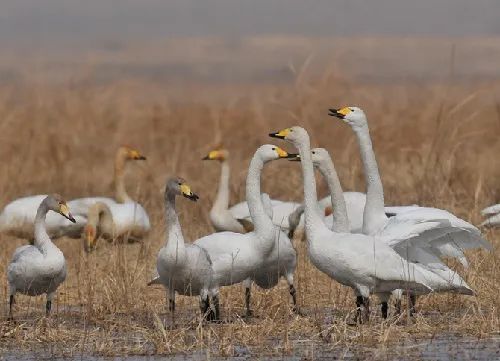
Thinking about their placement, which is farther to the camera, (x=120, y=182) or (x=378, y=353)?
(x=120, y=182)

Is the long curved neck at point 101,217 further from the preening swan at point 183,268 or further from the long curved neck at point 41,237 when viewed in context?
the preening swan at point 183,268

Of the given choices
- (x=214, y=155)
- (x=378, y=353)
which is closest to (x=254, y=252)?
(x=378, y=353)

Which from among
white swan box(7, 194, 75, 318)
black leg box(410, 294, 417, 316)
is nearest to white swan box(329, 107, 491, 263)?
black leg box(410, 294, 417, 316)

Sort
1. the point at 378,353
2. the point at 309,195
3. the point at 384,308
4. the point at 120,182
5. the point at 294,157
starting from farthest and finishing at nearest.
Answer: the point at 120,182 < the point at 294,157 < the point at 309,195 < the point at 384,308 < the point at 378,353

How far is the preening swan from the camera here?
900 cm

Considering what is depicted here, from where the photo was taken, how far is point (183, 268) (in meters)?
9.00

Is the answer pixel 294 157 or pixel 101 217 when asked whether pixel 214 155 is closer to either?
pixel 101 217

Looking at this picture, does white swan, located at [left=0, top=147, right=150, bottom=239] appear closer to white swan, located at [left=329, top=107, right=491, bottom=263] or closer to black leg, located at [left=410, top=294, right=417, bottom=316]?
white swan, located at [left=329, top=107, right=491, bottom=263]

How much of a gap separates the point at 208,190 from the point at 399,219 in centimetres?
772

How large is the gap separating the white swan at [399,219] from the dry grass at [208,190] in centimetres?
43

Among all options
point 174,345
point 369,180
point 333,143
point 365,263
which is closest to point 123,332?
point 174,345

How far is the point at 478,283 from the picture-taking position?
384 inches

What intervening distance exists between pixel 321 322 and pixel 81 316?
1.83 meters

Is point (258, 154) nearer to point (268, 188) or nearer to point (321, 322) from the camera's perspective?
point (321, 322)
